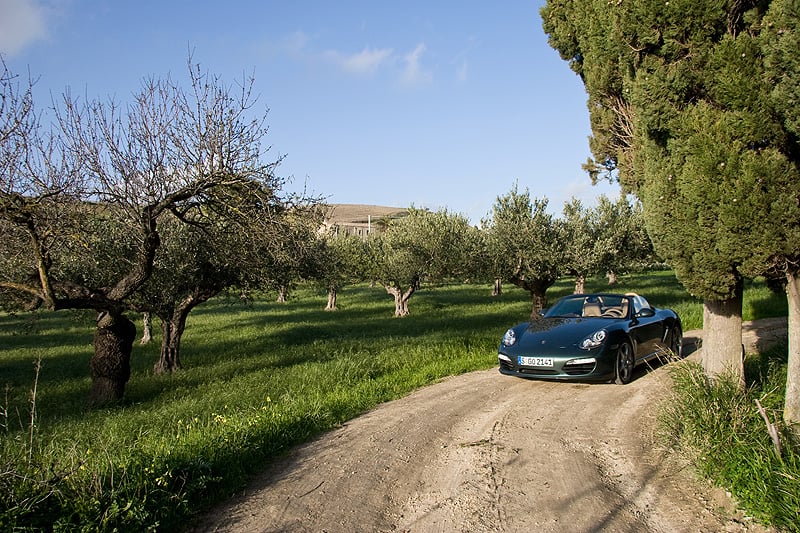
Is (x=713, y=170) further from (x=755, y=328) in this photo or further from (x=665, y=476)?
(x=755, y=328)

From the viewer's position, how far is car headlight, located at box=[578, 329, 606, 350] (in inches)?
313

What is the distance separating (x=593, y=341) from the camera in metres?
8.00

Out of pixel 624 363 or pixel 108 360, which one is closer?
pixel 624 363

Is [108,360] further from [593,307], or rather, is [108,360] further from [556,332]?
[593,307]

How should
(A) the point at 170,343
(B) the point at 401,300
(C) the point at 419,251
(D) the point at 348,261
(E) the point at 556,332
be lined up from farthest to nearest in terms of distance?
(D) the point at 348,261 < (B) the point at 401,300 < (C) the point at 419,251 < (A) the point at 170,343 < (E) the point at 556,332

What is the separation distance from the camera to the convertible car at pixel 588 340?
7.87m

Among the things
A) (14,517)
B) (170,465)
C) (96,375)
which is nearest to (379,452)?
(170,465)

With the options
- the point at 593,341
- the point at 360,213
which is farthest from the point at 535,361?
the point at 360,213

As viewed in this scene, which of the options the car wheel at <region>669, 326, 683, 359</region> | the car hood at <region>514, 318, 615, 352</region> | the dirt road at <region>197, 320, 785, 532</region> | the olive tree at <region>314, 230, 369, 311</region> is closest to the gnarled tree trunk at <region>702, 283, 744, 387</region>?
the dirt road at <region>197, 320, 785, 532</region>

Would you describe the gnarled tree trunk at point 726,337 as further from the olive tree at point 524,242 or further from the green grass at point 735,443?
the olive tree at point 524,242

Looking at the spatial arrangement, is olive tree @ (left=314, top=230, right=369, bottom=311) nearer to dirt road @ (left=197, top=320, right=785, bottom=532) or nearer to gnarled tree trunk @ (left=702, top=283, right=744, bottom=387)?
dirt road @ (left=197, top=320, right=785, bottom=532)

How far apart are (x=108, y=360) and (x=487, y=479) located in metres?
7.82

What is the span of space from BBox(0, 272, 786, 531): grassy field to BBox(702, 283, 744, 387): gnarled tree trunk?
13.5 ft

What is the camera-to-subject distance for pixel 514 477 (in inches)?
181
